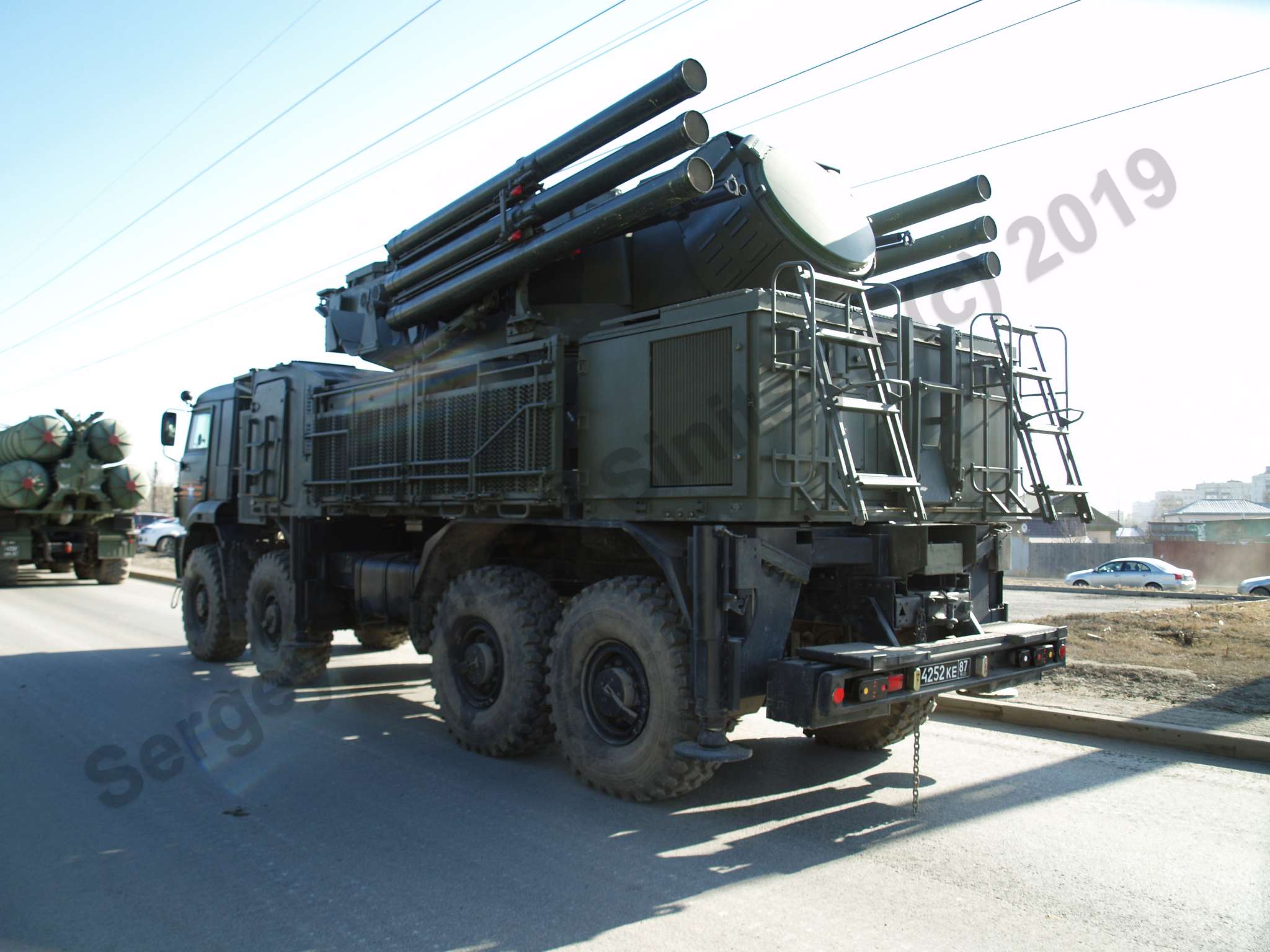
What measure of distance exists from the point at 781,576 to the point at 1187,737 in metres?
3.55

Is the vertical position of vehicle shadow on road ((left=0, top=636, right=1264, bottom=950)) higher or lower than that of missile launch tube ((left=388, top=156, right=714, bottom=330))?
lower

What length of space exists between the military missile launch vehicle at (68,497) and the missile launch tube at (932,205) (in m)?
19.8

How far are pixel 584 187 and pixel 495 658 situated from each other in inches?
134

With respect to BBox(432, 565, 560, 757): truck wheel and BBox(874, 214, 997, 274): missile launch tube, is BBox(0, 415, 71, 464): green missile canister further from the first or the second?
BBox(874, 214, 997, 274): missile launch tube

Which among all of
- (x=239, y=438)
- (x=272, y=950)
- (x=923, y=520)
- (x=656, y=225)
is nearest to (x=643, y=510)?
(x=923, y=520)

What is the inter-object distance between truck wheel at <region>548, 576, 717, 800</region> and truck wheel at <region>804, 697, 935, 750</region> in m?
1.38

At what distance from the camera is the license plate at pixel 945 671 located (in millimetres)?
5306

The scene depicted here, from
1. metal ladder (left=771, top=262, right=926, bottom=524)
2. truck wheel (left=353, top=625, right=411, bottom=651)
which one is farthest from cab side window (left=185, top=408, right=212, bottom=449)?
metal ladder (left=771, top=262, right=926, bottom=524)

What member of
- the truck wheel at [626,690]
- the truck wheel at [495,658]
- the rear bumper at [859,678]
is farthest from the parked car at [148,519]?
the rear bumper at [859,678]

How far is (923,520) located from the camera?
18.5 feet

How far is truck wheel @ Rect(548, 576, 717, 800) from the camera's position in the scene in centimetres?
534

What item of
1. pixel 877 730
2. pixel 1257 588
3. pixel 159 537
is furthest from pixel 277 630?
pixel 159 537

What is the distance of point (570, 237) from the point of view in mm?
6535

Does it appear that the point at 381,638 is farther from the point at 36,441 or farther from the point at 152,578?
the point at 152,578
